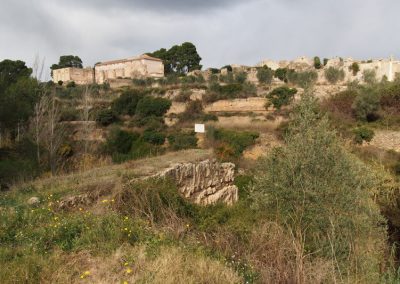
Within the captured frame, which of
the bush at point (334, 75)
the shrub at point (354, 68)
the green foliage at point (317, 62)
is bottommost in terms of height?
the bush at point (334, 75)

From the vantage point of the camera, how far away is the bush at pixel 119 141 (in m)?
23.2

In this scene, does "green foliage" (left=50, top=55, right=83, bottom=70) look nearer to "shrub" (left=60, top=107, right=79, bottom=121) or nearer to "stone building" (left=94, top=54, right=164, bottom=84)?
"stone building" (left=94, top=54, right=164, bottom=84)

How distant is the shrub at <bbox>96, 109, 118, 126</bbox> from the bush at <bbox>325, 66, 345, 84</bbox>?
21870 millimetres

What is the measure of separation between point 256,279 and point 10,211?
3.56 m

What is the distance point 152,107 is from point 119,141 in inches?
262

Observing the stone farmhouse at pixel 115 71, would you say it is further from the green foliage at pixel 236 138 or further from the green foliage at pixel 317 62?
the green foliage at pixel 236 138

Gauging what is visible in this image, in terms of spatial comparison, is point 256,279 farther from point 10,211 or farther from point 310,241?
point 10,211

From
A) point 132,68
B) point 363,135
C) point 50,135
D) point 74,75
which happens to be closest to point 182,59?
point 132,68

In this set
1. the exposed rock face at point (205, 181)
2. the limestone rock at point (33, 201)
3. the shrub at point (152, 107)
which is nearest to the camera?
the limestone rock at point (33, 201)

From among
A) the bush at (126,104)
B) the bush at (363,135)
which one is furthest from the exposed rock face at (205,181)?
the bush at (126,104)

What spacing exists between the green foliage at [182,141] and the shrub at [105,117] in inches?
274

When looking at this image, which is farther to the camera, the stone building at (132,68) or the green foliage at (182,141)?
the stone building at (132,68)

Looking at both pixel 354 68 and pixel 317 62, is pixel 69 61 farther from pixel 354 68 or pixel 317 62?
pixel 354 68

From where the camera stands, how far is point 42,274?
3.21 metres
